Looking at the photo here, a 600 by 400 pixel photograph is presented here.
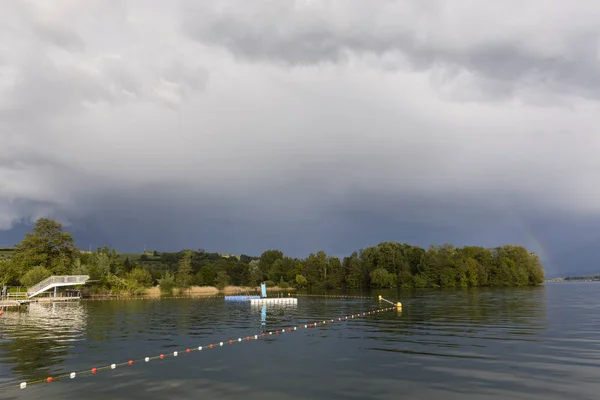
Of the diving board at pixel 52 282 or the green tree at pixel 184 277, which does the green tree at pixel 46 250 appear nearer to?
the diving board at pixel 52 282

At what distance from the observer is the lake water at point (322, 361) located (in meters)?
16.3

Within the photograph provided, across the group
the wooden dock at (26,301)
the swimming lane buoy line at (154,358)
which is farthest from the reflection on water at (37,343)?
the wooden dock at (26,301)

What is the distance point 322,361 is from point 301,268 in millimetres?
148532

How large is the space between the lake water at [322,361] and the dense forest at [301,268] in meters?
64.0

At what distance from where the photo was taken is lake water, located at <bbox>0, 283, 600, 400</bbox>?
16297 mm

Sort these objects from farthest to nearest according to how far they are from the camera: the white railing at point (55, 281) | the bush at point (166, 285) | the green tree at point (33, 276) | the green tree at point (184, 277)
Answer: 1. the green tree at point (184, 277)
2. the bush at point (166, 285)
3. the green tree at point (33, 276)
4. the white railing at point (55, 281)

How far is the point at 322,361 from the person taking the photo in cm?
2198

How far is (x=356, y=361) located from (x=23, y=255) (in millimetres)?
96076

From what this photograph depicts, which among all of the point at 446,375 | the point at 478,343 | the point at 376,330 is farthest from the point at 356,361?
the point at 376,330

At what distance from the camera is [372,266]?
153125 millimetres

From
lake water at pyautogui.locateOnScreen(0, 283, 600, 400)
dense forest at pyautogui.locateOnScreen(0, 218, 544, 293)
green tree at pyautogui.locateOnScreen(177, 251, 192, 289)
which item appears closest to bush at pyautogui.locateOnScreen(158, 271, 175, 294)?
dense forest at pyautogui.locateOnScreen(0, 218, 544, 293)

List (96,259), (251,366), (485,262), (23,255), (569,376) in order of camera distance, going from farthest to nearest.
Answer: (485,262) < (96,259) < (23,255) < (251,366) < (569,376)

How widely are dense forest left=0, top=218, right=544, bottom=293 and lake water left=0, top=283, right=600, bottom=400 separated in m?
64.0

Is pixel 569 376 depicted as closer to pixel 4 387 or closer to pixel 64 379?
pixel 64 379
